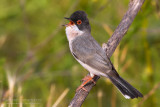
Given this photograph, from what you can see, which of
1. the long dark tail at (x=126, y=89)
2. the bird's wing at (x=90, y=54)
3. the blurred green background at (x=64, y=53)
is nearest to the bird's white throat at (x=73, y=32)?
the bird's wing at (x=90, y=54)

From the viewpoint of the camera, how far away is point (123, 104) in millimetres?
5988

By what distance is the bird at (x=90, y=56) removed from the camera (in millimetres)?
4279

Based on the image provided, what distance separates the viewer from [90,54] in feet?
15.0

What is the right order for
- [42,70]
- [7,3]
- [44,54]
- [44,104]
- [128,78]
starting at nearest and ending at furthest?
[44,104]
[128,78]
[42,70]
[44,54]
[7,3]

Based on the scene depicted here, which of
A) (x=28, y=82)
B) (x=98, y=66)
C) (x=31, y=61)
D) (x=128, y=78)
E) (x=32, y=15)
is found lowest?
(x=98, y=66)

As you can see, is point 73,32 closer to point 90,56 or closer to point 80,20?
point 80,20

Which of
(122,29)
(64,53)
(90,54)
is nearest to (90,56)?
(90,54)

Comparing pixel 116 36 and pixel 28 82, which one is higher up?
pixel 28 82

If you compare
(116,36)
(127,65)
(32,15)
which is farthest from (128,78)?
(32,15)

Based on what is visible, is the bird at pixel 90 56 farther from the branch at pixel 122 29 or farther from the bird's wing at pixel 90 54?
the branch at pixel 122 29

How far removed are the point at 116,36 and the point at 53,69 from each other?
9.24ft

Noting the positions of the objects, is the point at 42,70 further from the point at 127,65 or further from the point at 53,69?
the point at 127,65

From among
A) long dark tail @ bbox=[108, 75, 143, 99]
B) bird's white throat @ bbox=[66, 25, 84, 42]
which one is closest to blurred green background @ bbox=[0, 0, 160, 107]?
bird's white throat @ bbox=[66, 25, 84, 42]

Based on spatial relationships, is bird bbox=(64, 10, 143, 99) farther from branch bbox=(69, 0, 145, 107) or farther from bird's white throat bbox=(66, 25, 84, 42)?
branch bbox=(69, 0, 145, 107)
